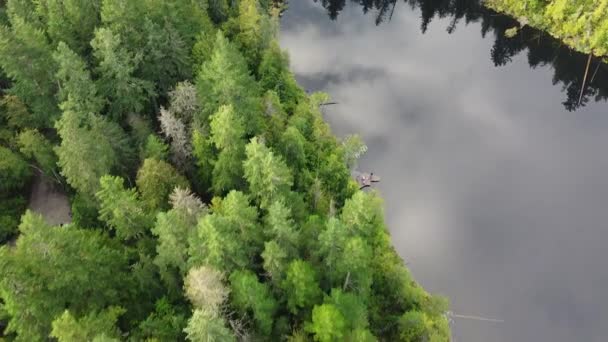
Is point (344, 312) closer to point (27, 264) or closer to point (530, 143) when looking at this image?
point (27, 264)

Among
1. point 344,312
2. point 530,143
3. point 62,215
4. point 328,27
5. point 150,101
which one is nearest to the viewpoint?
point 344,312

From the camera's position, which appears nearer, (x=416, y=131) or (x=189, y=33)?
(x=189, y=33)

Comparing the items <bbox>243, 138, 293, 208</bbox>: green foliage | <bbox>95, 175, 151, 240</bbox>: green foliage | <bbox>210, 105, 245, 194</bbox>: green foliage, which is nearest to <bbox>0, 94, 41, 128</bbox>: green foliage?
<bbox>95, 175, 151, 240</bbox>: green foliage

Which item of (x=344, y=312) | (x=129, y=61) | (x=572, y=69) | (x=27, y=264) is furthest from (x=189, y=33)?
(x=572, y=69)

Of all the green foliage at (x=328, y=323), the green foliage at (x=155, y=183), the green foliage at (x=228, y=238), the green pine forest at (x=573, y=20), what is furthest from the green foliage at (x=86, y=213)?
the green pine forest at (x=573, y=20)

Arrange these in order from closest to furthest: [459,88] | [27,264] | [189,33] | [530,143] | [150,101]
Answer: [27,264] < [150,101] < [189,33] < [530,143] < [459,88]

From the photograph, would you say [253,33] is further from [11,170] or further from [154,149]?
[11,170]

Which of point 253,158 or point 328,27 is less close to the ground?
point 253,158
